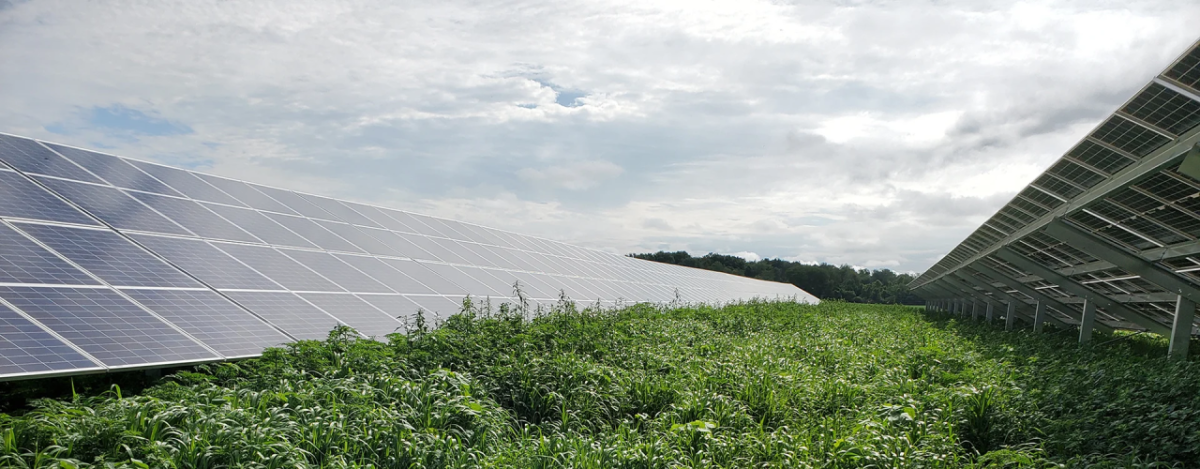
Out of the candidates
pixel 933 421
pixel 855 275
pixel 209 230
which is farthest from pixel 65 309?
pixel 855 275

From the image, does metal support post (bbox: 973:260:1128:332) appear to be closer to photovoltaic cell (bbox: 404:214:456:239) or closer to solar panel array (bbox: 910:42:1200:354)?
solar panel array (bbox: 910:42:1200:354)

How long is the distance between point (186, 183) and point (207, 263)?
536 cm

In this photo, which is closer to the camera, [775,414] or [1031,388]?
[775,414]

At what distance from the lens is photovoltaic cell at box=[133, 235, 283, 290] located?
10491mm

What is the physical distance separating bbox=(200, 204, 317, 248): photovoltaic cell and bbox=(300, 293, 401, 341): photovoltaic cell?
259 centimetres

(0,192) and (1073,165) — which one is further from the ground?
(1073,165)

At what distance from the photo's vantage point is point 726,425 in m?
8.89

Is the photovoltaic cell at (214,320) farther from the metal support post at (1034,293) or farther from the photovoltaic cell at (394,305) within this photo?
the metal support post at (1034,293)

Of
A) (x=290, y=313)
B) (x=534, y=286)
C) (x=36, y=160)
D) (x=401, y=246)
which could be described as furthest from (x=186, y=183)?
(x=534, y=286)

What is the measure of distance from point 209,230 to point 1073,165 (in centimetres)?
1746

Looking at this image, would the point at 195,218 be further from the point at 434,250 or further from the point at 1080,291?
the point at 1080,291

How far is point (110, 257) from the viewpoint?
9648 millimetres

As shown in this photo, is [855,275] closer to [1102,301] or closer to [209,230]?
[1102,301]

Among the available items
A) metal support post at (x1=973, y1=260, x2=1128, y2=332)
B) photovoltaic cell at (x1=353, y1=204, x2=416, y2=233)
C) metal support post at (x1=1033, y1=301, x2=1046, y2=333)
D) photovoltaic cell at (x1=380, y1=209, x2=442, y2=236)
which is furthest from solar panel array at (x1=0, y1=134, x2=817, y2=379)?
metal support post at (x1=1033, y1=301, x2=1046, y2=333)
